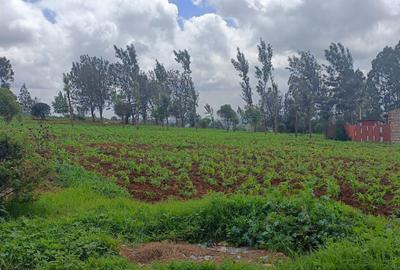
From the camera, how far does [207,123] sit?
58.9m

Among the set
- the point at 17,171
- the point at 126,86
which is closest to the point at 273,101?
the point at 126,86

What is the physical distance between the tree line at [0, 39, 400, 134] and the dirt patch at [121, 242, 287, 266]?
44.2 metres

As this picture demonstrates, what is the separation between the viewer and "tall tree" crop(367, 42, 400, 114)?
5800 centimetres

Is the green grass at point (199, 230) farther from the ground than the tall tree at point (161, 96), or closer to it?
closer to it

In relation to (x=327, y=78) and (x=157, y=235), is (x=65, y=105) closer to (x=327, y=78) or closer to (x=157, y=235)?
(x=327, y=78)

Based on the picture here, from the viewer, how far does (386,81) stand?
58906 mm

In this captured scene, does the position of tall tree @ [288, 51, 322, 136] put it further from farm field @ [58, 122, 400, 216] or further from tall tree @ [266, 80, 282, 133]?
farm field @ [58, 122, 400, 216]

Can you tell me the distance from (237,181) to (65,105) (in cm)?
4178

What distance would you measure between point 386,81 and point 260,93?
17.6m

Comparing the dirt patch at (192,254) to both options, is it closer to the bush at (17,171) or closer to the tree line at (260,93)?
the bush at (17,171)

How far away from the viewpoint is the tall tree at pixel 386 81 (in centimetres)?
5800

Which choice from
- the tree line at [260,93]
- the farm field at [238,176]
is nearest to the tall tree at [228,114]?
the tree line at [260,93]

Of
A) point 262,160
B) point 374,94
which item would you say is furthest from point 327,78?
point 262,160

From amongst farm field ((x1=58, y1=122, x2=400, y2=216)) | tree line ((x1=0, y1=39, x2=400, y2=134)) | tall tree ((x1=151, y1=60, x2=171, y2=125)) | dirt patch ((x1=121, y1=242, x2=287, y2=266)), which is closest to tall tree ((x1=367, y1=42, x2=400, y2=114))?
tree line ((x1=0, y1=39, x2=400, y2=134))
